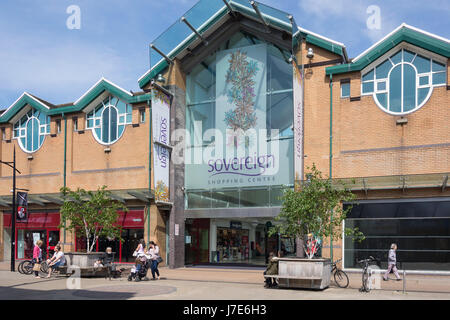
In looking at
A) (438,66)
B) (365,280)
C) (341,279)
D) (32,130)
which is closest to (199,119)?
(32,130)

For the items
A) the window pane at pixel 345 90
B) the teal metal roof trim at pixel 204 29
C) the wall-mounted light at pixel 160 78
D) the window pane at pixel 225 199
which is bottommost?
the window pane at pixel 225 199

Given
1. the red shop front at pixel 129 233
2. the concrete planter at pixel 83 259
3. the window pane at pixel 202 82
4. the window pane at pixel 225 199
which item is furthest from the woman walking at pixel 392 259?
the red shop front at pixel 129 233

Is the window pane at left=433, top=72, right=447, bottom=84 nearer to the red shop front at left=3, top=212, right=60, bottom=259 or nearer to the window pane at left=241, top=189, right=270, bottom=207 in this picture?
the window pane at left=241, top=189, right=270, bottom=207

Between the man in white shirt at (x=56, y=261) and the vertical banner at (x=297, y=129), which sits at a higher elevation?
the vertical banner at (x=297, y=129)

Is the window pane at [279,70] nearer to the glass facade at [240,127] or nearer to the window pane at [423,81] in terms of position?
the glass facade at [240,127]

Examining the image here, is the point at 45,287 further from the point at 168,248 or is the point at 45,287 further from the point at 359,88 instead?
the point at 359,88

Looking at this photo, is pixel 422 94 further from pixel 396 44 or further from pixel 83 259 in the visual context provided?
pixel 83 259

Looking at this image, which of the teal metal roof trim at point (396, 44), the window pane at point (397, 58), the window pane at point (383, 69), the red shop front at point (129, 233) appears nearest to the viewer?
the teal metal roof trim at point (396, 44)

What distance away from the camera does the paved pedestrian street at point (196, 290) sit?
13915mm

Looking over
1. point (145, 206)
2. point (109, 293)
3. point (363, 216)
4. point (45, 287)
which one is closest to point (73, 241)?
point (145, 206)

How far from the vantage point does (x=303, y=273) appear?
15.8 metres

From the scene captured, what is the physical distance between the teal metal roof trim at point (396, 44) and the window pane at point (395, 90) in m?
1.07

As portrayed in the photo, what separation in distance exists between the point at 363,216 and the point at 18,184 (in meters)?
21.6

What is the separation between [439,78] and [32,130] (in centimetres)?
2402
